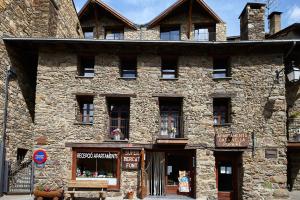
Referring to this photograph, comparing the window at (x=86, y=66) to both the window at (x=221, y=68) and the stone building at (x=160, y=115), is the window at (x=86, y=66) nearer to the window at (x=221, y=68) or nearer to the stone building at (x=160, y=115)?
the stone building at (x=160, y=115)

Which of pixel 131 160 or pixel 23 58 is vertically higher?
pixel 23 58

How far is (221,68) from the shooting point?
628 inches

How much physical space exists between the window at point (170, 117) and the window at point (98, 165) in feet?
7.71

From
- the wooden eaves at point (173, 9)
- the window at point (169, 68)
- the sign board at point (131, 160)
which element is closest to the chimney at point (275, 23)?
Answer: the wooden eaves at point (173, 9)

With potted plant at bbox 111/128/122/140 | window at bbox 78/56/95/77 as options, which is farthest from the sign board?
window at bbox 78/56/95/77

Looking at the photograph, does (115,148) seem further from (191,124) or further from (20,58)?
(20,58)

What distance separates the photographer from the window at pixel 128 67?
1584 centimetres

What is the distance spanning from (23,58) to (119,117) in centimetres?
529

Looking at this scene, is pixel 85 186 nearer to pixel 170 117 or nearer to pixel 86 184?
pixel 86 184

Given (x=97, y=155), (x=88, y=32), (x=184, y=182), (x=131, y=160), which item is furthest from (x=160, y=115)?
(x=88, y=32)

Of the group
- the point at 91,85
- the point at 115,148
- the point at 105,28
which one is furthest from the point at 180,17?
the point at 115,148

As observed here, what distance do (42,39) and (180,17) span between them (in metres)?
8.09

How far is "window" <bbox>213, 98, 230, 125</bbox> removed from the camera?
1551 cm

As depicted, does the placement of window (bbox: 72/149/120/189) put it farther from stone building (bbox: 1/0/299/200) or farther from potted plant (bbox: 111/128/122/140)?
potted plant (bbox: 111/128/122/140)
